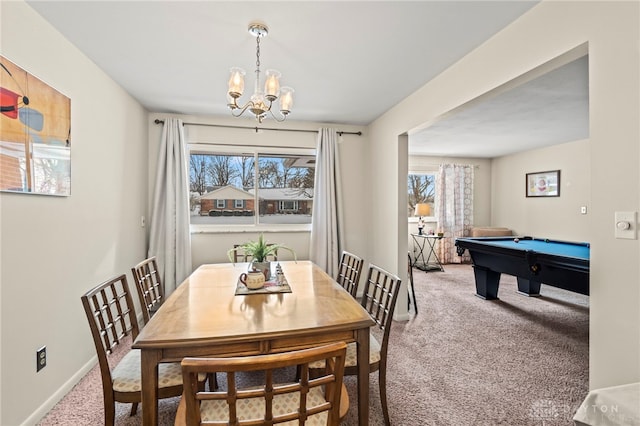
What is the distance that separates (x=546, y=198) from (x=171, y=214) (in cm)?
A: 656

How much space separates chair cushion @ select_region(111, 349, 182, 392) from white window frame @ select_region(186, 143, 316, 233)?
2.38 m

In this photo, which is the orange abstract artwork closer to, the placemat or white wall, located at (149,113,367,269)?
the placemat

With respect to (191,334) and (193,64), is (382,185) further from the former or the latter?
(191,334)

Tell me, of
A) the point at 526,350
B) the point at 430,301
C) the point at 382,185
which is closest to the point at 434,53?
the point at 382,185

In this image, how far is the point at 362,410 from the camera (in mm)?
1526

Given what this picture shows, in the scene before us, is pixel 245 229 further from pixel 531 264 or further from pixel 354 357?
pixel 531 264

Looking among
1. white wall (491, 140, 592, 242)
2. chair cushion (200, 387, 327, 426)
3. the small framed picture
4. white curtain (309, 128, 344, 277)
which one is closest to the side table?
white wall (491, 140, 592, 242)

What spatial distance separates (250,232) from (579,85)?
12.8 ft

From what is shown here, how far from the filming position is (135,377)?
4.99 ft

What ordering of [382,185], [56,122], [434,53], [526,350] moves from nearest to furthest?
1. [56,122]
2. [434,53]
3. [526,350]
4. [382,185]

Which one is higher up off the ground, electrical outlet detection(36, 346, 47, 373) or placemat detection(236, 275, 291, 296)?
placemat detection(236, 275, 291, 296)

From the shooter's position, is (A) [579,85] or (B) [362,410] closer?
(B) [362,410]

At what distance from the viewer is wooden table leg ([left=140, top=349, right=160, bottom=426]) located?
4.17 feet

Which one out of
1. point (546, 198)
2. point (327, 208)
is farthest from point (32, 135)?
point (546, 198)
